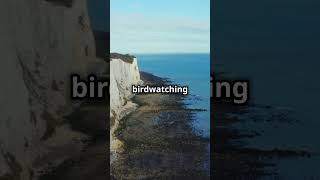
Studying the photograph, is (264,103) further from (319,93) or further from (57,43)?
(57,43)

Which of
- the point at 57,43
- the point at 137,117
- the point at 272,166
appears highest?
the point at 57,43

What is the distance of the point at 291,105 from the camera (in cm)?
436

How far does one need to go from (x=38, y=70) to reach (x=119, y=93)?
1.98 feet

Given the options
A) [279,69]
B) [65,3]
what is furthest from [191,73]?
[65,3]

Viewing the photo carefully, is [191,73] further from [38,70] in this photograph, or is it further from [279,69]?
[38,70]

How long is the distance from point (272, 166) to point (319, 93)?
606 millimetres

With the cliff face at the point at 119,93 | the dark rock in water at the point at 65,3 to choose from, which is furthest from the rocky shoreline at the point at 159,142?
the dark rock in water at the point at 65,3

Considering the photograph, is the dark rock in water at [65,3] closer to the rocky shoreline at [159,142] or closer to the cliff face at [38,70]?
the cliff face at [38,70]

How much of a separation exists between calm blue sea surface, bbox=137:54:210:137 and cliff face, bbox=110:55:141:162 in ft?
0.31

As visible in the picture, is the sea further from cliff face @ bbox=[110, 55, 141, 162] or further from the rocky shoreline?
cliff face @ bbox=[110, 55, 141, 162]

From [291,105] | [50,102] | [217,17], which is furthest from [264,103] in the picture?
[50,102]

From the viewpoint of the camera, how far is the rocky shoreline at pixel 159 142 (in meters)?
4.36

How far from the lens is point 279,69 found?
14.3ft

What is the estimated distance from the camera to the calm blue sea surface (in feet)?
14.2
